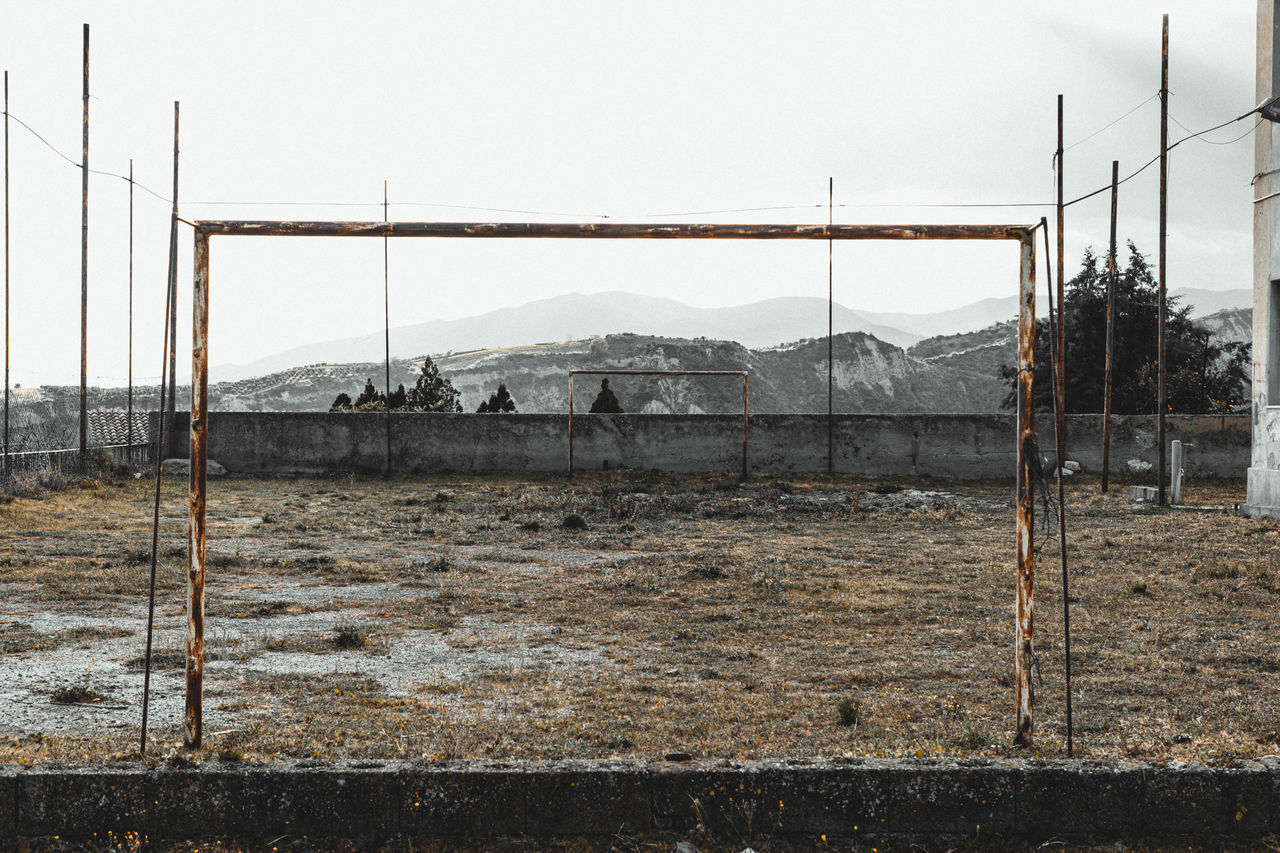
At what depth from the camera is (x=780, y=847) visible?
126 inches

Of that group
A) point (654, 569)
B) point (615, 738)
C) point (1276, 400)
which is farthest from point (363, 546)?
point (1276, 400)

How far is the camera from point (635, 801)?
3.24 m

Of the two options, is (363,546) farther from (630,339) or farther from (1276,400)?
(630,339)

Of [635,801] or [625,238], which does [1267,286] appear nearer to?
[625,238]

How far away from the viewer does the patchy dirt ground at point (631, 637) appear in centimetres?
417

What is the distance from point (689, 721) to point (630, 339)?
70775mm

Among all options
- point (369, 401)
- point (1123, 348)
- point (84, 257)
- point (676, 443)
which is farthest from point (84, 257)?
point (1123, 348)

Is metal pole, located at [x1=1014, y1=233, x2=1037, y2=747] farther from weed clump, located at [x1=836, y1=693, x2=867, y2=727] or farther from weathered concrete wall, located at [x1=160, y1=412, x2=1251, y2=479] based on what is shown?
weathered concrete wall, located at [x1=160, y1=412, x2=1251, y2=479]

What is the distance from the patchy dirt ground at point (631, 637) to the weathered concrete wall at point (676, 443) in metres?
5.92

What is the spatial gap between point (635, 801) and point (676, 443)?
15.5 meters

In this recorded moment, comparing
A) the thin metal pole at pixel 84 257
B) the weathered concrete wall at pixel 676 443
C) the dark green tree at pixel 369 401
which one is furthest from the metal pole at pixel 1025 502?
the dark green tree at pixel 369 401

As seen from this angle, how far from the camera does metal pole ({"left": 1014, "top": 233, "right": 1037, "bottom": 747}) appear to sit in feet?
12.1

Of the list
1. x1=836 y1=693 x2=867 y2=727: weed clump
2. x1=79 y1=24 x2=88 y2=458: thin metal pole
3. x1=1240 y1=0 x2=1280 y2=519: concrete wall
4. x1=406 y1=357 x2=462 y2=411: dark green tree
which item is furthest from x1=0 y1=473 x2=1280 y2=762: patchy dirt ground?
x1=406 y1=357 x2=462 y2=411: dark green tree

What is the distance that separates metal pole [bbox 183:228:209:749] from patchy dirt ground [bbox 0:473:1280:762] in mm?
381
